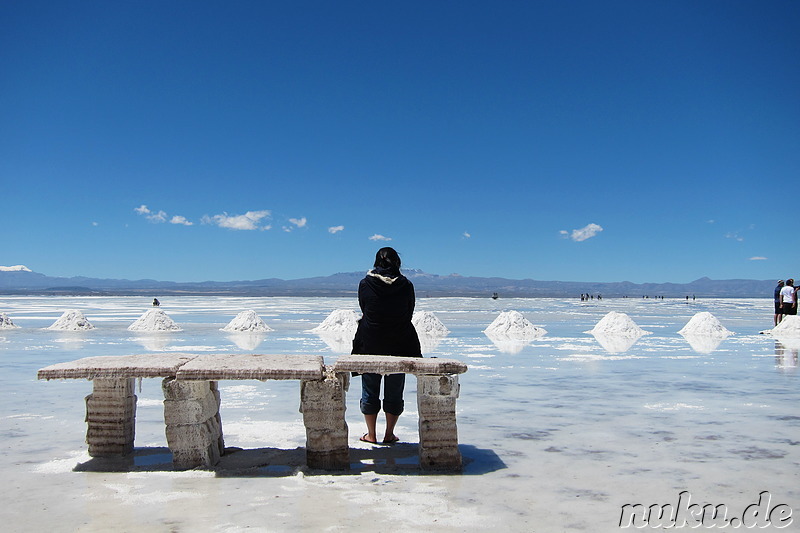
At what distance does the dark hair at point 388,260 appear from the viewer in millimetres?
4711

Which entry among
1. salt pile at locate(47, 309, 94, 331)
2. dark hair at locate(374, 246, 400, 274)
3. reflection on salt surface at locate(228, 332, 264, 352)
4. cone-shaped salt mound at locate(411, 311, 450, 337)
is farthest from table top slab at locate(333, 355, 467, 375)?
salt pile at locate(47, 309, 94, 331)

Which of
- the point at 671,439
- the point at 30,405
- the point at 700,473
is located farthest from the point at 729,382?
the point at 30,405

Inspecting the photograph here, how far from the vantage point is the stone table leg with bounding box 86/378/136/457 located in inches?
176

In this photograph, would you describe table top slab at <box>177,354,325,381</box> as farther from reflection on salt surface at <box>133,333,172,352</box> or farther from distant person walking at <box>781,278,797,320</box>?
distant person walking at <box>781,278,797,320</box>

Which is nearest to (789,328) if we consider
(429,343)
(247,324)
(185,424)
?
(429,343)

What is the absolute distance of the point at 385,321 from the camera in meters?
4.68

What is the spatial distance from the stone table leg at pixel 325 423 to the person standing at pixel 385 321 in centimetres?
53

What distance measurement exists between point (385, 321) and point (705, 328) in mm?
12656

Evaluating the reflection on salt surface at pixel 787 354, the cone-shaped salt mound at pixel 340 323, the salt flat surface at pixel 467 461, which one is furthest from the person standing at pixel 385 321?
the cone-shaped salt mound at pixel 340 323

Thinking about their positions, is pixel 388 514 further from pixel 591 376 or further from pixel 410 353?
pixel 591 376

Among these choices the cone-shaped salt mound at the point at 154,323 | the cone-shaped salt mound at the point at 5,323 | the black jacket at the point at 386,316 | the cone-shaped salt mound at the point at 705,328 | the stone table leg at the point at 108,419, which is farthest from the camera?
the cone-shaped salt mound at the point at 5,323

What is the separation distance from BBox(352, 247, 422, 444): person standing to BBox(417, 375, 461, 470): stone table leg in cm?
54

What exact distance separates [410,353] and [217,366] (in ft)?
4.27

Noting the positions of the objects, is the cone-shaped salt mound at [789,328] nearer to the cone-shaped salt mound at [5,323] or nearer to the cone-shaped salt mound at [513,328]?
the cone-shaped salt mound at [513,328]
